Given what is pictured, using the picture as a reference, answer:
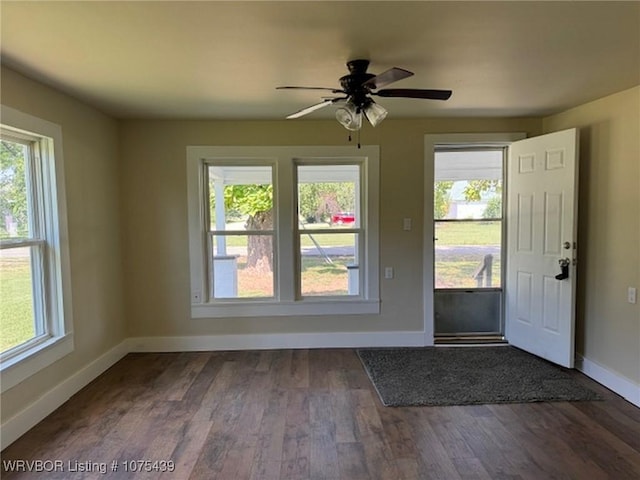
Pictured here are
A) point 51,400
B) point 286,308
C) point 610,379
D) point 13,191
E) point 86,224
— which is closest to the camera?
point 13,191

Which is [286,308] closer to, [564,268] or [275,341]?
[275,341]

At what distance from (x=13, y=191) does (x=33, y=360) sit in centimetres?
112

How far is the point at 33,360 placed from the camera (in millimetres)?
2602

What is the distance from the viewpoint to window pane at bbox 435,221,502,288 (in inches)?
165

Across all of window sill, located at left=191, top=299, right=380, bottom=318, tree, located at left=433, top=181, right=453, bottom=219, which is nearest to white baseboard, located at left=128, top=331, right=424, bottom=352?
window sill, located at left=191, top=299, right=380, bottom=318

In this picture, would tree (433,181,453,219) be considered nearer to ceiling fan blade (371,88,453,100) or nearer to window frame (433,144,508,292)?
window frame (433,144,508,292)

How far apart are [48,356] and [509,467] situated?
304 centimetres

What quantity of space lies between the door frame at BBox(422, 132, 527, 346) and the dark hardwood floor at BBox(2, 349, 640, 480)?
117 centimetres

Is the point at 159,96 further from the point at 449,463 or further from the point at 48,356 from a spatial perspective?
the point at 449,463

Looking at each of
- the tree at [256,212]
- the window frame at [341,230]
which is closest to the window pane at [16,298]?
the tree at [256,212]

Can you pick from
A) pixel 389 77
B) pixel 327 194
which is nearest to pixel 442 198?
pixel 327 194

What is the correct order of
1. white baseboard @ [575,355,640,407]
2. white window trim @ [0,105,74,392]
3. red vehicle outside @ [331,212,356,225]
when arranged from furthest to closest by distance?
red vehicle outside @ [331,212,356,225] → white baseboard @ [575,355,640,407] → white window trim @ [0,105,74,392]

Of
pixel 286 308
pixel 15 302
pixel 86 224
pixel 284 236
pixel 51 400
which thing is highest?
pixel 86 224

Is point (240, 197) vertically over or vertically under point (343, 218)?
over
